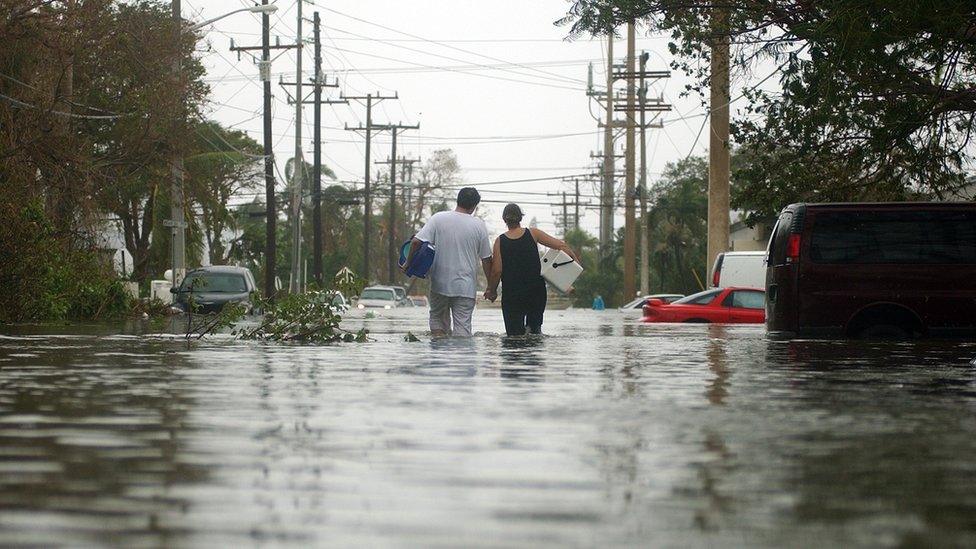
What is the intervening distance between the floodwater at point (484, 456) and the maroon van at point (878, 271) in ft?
18.5

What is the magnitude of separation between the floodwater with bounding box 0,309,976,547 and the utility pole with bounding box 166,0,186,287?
1056 inches

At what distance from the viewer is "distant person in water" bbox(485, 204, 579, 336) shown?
16.2 metres

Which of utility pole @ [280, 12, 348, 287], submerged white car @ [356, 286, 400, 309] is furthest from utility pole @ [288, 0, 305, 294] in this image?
submerged white car @ [356, 286, 400, 309]

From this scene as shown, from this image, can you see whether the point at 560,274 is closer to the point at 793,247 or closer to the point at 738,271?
the point at 793,247

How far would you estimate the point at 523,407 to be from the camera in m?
7.85

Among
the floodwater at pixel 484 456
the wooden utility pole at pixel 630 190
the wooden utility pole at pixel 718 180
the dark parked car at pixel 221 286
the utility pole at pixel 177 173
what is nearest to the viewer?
the floodwater at pixel 484 456

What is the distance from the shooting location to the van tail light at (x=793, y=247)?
16.8 m

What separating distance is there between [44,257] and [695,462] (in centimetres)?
2001

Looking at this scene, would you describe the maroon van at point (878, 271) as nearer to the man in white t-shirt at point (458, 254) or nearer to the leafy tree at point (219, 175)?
the man in white t-shirt at point (458, 254)

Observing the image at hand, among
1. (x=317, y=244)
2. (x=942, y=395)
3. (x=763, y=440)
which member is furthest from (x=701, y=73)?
(x=317, y=244)

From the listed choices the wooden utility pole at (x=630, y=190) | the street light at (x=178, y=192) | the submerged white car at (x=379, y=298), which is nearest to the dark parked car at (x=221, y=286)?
the street light at (x=178, y=192)

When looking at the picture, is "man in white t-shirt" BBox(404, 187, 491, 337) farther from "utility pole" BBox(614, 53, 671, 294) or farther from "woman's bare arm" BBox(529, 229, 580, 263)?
"utility pole" BBox(614, 53, 671, 294)

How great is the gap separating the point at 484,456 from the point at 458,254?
952 centimetres

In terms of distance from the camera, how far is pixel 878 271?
1672cm
